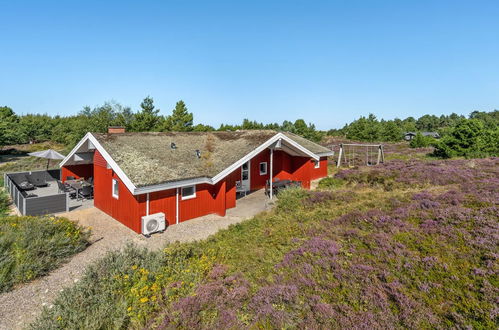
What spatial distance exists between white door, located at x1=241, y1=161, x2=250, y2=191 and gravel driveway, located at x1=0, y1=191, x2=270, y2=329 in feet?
2.61

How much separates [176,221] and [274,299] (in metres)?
7.95

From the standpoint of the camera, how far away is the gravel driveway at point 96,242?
662 cm

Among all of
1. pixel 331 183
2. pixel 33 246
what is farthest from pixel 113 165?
pixel 331 183

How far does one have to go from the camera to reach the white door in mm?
18141

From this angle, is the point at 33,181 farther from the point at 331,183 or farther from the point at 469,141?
the point at 469,141

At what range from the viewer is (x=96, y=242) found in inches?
419

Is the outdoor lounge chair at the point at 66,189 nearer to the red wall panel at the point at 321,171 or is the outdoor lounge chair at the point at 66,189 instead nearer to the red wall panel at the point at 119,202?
the red wall panel at the point at 119,202

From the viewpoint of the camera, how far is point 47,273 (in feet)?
26.7

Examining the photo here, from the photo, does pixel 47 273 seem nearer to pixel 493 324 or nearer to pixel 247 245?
pixel 247 245

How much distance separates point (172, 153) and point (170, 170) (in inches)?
86.3

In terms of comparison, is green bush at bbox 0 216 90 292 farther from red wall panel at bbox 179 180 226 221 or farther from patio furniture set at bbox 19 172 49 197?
patio furniture set at bbox 19 172 49 197

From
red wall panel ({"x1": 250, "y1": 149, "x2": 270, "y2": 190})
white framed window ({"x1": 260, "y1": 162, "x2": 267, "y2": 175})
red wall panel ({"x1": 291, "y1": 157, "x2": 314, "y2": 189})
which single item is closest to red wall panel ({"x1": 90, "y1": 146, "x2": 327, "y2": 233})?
red wall panel ({"x1": 250, "y1": 149, "x2": 270, "y2": 190})

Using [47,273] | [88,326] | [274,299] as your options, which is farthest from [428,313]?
[47,273]

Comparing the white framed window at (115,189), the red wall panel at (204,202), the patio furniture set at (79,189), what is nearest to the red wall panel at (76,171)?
the patio furniture set at (79,189)
